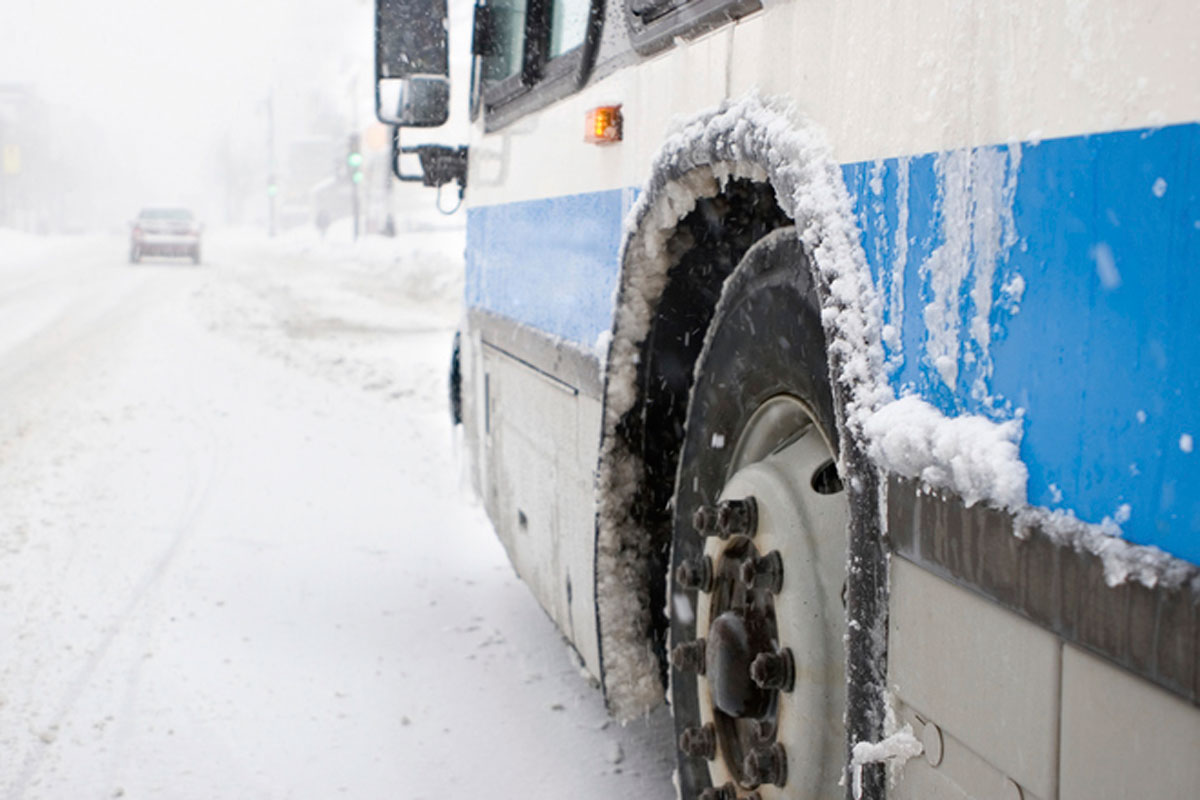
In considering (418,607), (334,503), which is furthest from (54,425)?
(418,607)

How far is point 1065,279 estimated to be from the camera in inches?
45.0

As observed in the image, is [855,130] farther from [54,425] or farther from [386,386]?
[386,386]

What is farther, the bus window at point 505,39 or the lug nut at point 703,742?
the bus window at point 505,39

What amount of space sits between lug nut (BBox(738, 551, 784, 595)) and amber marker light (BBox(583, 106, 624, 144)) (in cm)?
111

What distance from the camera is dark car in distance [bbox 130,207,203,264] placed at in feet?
103

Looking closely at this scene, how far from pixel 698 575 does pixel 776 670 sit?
351 mm

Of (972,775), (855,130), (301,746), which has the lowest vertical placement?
(301,746)

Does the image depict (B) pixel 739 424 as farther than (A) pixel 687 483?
No

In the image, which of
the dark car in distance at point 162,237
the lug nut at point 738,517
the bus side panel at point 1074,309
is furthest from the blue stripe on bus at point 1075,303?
the dark car in distance at point 162,237

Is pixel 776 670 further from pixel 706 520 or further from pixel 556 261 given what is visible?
pixel 556 261

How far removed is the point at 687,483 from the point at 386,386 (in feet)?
27.7

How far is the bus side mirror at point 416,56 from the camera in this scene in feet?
13.0

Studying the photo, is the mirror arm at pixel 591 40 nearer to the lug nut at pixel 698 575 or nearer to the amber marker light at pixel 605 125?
the amber marker light at pixel 605 125

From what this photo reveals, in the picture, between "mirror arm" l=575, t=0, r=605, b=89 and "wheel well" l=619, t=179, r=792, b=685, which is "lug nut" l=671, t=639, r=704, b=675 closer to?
"wheel well" l=619, t=179, r=792, b=685
